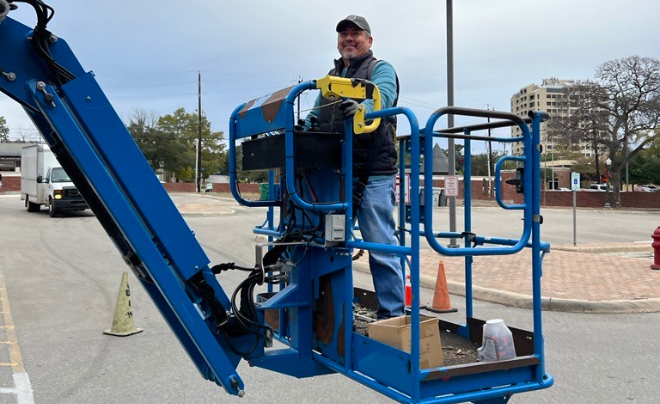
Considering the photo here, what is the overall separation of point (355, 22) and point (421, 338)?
2048mm

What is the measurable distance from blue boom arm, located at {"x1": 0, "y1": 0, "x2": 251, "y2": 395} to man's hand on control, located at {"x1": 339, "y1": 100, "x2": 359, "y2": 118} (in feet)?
3.33

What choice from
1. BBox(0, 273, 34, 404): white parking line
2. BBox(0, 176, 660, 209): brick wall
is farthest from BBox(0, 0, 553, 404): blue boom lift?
BBox(0, 176, 660, 209): brick wall

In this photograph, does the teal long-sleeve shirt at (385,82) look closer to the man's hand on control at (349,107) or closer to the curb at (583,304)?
the man's hand on control at (349,107)

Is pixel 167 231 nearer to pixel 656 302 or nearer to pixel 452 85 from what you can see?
pixel 656 302

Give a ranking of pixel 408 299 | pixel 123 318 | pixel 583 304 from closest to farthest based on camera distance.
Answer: pixel 123 318
pixel 408 299
pixel 583 304

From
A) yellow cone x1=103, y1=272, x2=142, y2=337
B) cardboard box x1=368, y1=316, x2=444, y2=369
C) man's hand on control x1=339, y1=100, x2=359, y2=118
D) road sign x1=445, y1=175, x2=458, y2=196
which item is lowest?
yellow cone x1=103, y1=272, x2=142, y2=337

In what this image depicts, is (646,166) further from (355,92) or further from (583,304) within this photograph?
(355,92)

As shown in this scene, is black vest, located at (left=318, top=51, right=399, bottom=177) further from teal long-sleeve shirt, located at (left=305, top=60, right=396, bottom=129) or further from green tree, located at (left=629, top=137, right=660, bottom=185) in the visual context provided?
green tree, located at (left=629, top=137, right=660, bottom=185)

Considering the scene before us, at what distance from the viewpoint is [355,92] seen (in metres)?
3.48

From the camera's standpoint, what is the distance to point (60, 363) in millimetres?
6363

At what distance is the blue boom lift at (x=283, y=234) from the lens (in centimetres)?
307

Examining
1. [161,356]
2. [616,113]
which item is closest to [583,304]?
[161,356]

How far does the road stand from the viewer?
18.0ft

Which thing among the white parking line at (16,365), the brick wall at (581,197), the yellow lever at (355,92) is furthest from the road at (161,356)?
the brick wall at (581,197)
